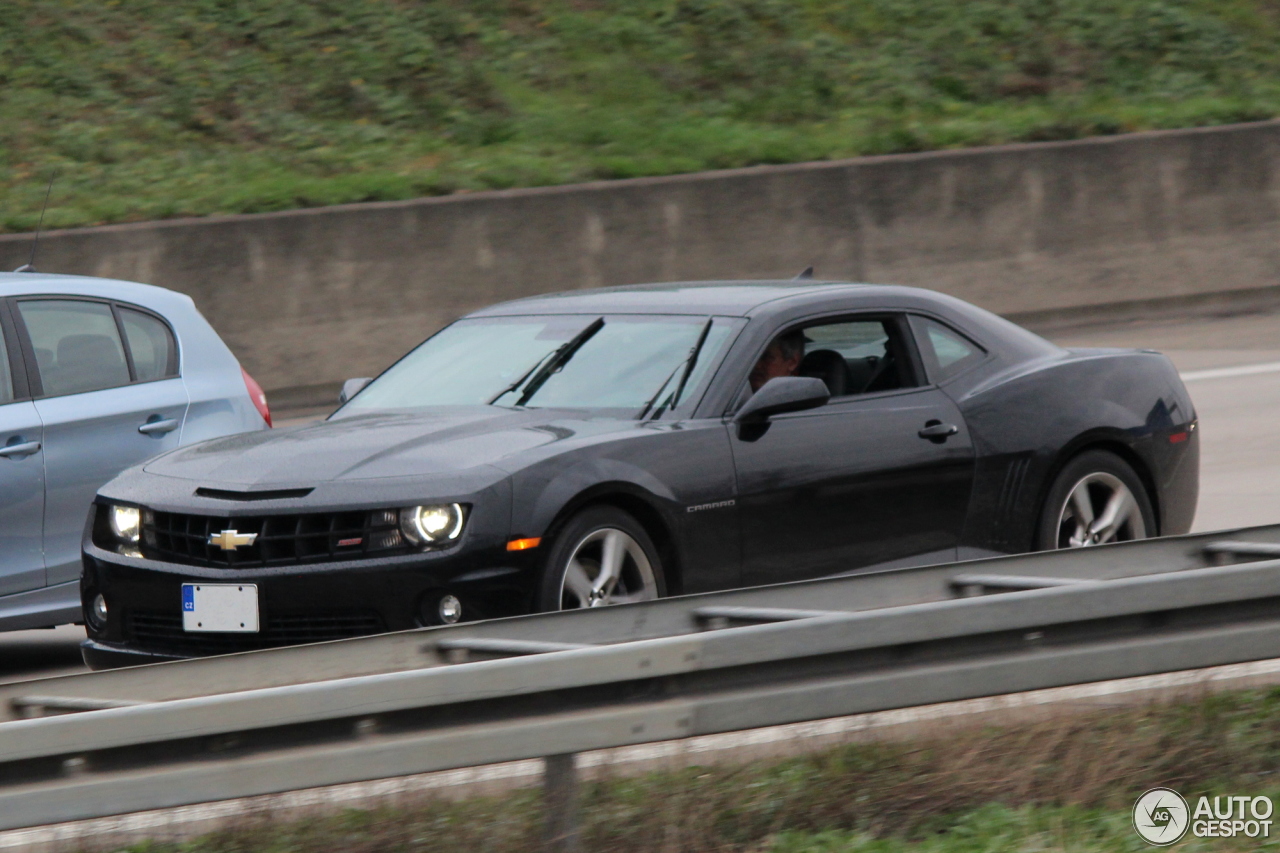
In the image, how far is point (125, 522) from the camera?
6.40 metres

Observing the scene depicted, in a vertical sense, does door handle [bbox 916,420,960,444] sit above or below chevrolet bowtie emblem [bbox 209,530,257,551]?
above

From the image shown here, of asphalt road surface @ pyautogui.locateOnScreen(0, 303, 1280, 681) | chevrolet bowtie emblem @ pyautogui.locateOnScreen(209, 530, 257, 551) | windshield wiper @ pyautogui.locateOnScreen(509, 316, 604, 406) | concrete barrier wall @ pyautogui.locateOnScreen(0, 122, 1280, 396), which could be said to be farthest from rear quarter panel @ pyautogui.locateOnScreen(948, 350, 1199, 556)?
concrete barrier wall @ pyautogui.locateOnScreen(0, 122, 1280, 396)

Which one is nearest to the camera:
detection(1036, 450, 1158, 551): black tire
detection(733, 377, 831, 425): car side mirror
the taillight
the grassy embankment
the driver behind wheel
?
the grassy embankment

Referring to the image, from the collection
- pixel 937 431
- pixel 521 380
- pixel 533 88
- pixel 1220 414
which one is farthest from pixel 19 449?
pixel 533 88

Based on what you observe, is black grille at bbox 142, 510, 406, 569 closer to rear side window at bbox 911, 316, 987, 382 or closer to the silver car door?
the silver car door

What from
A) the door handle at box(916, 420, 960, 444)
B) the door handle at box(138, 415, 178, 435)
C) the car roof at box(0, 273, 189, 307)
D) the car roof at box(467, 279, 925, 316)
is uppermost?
the car roof at box(0, 273, 189, 307)

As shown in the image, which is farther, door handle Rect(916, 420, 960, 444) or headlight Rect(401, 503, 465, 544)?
door handle Rect(916, 420, 960, 444)

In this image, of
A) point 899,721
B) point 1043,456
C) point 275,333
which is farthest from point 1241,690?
point 275,333

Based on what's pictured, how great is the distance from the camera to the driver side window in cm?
717

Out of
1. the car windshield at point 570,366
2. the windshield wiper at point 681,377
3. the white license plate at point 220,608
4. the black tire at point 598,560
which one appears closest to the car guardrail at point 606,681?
the black tire at point 598,560

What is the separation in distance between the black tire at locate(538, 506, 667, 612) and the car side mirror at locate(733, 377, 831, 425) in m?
0.66

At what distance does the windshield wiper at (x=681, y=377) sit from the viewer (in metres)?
6.63

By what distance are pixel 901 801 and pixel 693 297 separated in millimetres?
3144

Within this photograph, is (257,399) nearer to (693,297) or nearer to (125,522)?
(125,522)
